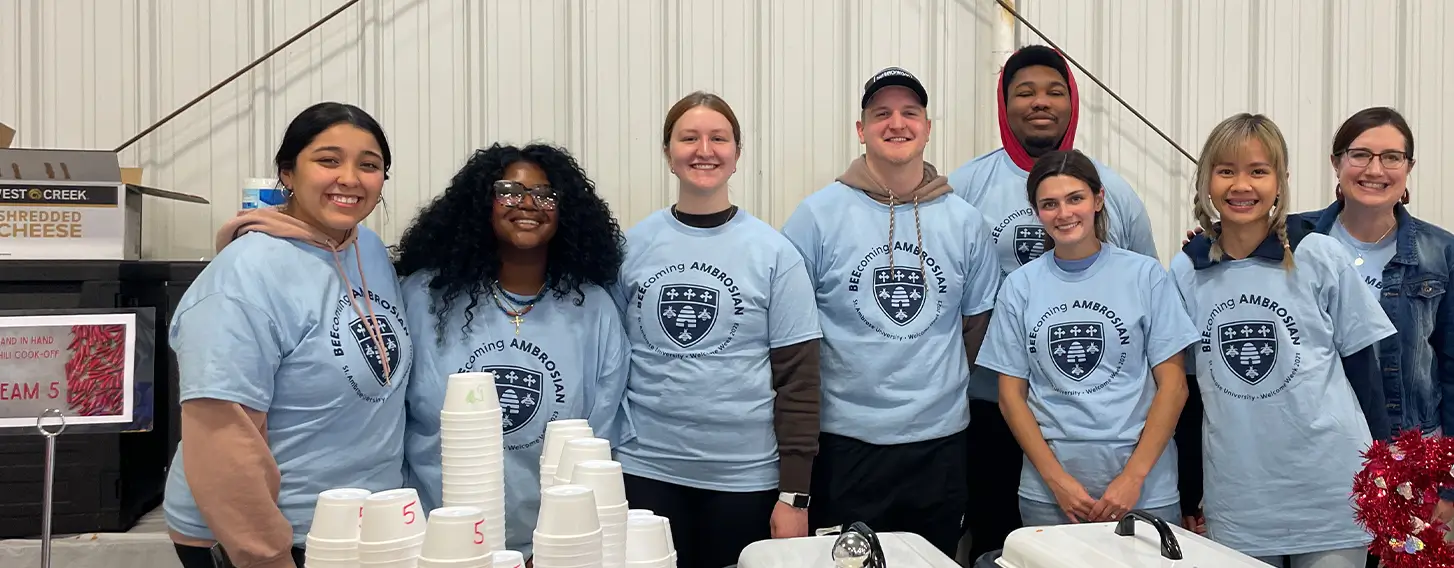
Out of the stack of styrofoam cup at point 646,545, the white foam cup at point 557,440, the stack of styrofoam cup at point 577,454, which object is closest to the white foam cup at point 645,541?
the stack of styrofoam cup at point 646,545

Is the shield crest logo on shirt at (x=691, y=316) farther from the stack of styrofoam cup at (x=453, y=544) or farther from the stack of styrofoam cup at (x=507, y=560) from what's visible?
the stack of styrofoam cup at (x=453, y=544)

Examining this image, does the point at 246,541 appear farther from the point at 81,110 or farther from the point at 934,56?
the point at 934,56

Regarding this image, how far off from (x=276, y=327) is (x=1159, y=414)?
1853 mm

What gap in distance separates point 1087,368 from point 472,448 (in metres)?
1.46

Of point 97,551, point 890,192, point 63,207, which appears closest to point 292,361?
point 97,551

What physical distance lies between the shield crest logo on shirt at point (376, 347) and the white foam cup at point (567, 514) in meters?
0.85

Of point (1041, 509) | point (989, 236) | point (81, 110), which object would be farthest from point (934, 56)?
point (81, 110)

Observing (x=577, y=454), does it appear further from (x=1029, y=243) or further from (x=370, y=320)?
(x=1029, y=243)

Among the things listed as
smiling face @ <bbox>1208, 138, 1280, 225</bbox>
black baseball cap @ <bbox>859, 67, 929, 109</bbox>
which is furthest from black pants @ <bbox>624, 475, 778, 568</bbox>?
smiling face @ <bbox>1208, 138, 1280, 225</bbox>

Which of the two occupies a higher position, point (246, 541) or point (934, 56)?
point (934, 56)

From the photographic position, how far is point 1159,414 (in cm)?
203

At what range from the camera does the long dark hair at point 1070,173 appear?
2.10 metres

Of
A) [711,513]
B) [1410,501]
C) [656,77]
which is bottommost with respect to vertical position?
[711,513]

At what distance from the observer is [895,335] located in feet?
7.02
